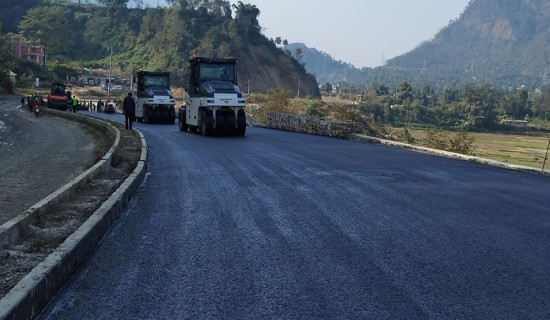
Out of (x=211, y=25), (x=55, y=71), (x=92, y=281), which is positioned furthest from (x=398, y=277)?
(x=211, y=25)

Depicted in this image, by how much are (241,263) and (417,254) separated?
2.09m

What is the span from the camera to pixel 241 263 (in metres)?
5.79

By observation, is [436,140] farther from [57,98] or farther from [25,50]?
[25,50]

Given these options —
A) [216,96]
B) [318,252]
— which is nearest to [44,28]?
[216,96]

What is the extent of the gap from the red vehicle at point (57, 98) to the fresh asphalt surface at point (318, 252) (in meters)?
50.2

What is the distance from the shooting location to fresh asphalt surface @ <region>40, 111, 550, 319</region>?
4656mm

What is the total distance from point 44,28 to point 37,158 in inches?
5124

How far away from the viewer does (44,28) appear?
13688 centimetres

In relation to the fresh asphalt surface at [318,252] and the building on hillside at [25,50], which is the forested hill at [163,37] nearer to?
the building on hillside at [25,50]

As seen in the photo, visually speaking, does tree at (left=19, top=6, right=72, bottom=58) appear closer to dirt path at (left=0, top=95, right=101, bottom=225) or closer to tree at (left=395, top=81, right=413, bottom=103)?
tree at (left=395, top=81, right=413, bottom=103)

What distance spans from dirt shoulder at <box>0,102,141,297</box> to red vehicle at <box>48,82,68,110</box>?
49892 millimetres

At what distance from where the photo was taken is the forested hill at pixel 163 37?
465 feet

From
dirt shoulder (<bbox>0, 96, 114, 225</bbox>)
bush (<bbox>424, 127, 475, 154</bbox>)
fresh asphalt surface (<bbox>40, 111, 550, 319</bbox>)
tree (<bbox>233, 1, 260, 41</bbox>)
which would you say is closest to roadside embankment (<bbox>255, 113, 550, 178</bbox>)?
fresh asphalt surface (<bbox>40, 111, 550, 319</bbox>)

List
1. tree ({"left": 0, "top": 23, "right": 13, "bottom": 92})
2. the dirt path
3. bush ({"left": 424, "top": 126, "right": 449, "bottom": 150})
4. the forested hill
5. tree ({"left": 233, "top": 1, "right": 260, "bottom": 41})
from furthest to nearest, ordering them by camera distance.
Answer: tree ({"left": 233, "top": 1, "right": 260, "bottom": 41}) < the forested hill < tree ({"left": 0, "top": 23, "right": 13, "bottom": 92}) < bush ({"left": 424, "top": 126, "right": 449, "bottom": 150}) < the dirt path
